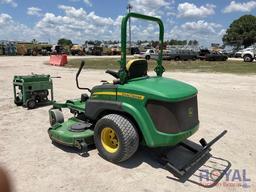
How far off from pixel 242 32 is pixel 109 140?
78.1 metres

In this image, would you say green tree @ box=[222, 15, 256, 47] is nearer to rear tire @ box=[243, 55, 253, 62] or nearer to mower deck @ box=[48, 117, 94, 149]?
rear tire @ box=[243, 55, 253, 62]

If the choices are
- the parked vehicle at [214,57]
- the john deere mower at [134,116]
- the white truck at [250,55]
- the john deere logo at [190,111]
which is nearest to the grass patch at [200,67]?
the white truck at [250,55]

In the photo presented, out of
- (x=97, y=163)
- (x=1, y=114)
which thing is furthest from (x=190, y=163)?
(x=1, y=114)

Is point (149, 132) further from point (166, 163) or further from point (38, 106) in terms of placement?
point (38, 106)

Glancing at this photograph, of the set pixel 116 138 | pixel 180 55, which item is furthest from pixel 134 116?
pixel 180 55

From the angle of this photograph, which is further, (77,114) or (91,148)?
(77,114)

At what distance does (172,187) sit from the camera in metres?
4.14

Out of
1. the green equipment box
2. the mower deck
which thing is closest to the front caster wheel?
the mower deck

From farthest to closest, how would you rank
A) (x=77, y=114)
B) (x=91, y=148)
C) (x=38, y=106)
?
(x=38, y=106) < (x=77, y=114) < (x=91, y=148)

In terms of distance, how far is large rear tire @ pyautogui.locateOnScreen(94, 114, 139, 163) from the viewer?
180 inches

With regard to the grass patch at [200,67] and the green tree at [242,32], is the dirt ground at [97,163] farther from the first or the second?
the green tree at [242,32]

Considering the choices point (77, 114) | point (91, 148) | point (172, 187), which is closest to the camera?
point (172, 187)

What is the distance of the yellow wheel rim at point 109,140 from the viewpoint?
16.1 feet

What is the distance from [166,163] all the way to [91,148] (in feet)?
4.82
